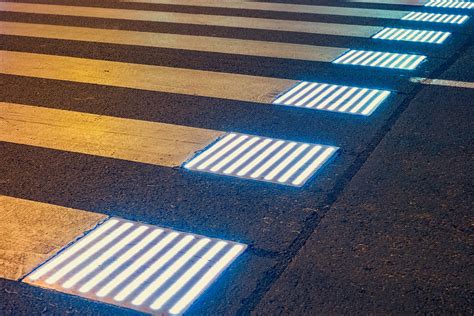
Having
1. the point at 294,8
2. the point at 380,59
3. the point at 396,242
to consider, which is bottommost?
the point at 396,242

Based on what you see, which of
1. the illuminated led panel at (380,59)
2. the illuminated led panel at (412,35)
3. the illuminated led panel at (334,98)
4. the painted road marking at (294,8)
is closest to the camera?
the illuminated led panel at (334,98)

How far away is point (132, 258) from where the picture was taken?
3000mm

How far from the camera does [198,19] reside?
812 cm

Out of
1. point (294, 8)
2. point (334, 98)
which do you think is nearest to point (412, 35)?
point (294, 8)

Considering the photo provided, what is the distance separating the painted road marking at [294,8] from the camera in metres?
8.16

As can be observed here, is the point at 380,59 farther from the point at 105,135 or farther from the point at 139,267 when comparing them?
the point at 139,267

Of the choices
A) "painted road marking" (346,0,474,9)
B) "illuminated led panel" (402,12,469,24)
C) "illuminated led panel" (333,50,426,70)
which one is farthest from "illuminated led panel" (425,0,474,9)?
"illuminated led panel" (333,50,426,70)

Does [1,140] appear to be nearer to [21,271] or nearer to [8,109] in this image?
[8,109]

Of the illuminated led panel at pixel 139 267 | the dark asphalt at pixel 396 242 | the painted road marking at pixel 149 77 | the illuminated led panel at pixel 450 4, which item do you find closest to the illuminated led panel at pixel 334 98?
the painted road marking at pixel 149 77

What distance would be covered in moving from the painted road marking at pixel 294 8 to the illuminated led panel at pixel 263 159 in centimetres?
423

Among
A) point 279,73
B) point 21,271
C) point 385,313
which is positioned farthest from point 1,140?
point 385,313

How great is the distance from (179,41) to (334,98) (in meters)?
2.39

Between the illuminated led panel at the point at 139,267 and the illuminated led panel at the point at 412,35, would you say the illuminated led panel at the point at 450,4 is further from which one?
the illuminated led panel at the point at 139,267

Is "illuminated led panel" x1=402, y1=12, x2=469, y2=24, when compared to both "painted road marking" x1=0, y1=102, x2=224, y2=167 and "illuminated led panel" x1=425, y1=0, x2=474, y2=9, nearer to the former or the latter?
"illuminated led panel" x1=425, y1=0, x2=474, y2=9
